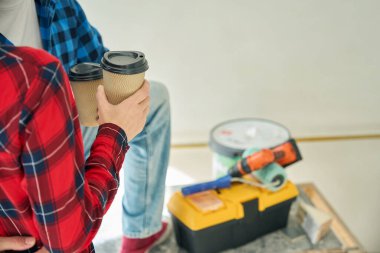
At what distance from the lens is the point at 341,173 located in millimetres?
1457

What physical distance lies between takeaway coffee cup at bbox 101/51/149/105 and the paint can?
58 centimetres

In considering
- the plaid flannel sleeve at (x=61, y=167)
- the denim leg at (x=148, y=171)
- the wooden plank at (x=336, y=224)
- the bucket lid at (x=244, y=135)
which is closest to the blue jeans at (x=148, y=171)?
the denim leg at (x=148, y=171)

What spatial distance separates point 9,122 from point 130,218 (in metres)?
0.59

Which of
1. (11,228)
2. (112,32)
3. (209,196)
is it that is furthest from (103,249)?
(112,32)

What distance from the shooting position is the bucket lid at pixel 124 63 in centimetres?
59

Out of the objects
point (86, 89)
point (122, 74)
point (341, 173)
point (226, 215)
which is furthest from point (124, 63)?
point (341, 173)

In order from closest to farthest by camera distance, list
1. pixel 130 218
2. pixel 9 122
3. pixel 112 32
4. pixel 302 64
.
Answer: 1. pixel 9 122
2. pixel 130 218
3. pixel 112 32
4. pixel 302 64

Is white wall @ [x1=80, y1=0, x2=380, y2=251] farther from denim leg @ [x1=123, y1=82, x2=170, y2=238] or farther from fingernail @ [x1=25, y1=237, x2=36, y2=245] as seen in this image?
fingernail @ [x1=25, y1=237, x2=36, y2=245]

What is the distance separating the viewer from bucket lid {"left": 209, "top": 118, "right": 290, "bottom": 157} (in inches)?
45.6

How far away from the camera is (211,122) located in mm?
1371

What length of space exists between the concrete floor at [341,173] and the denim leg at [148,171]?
1.32ft

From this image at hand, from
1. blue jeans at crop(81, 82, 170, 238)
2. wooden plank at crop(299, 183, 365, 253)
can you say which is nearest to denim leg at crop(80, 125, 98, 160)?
blue jeans at crop(81, 82, 170, 238)

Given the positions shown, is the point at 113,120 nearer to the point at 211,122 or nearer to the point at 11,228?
the point at 11,228

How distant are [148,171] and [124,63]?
16.7 inches
